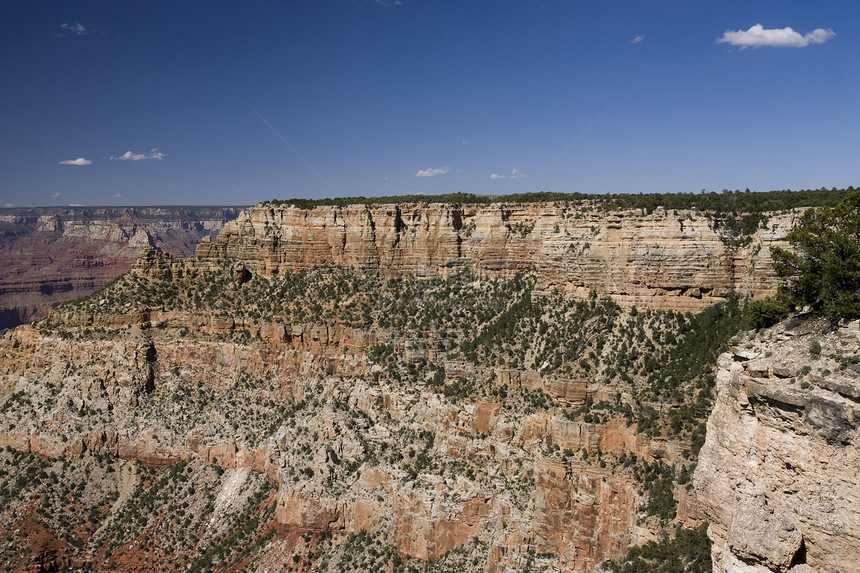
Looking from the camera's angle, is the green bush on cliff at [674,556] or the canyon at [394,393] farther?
the canyon at [394,393]

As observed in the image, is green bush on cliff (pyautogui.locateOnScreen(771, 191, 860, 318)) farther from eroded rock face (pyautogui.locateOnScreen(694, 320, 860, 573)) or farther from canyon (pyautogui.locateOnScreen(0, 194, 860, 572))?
canyon (pyautogui.locateOnScreen(0, 194, 860, 572))

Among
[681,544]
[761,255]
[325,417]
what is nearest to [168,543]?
[325,417]

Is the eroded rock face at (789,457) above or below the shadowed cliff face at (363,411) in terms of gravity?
above

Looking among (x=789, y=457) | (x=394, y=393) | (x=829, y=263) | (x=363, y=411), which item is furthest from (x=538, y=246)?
(x=789, y=457)

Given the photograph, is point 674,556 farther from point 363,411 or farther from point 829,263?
point 363,411

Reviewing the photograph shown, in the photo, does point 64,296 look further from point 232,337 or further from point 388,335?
A: point 388,335

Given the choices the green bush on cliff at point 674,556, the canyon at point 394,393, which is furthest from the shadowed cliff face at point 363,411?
the green bush on cliff at point 674,556

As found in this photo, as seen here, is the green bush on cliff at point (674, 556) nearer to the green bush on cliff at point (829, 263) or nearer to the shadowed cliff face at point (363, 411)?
the shadowed cliff face at point (363, 411)
